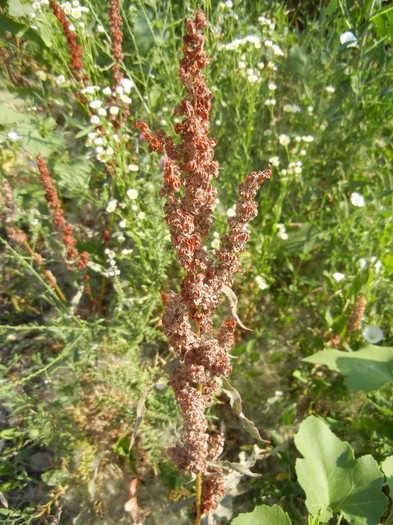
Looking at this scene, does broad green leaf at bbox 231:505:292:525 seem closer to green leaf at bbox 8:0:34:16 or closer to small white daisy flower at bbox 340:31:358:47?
small white daisy flower at bbox 340:31:358:47

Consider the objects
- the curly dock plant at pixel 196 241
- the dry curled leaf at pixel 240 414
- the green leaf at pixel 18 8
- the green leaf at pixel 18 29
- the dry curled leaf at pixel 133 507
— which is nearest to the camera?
the curly dock plant at pixel 196 241

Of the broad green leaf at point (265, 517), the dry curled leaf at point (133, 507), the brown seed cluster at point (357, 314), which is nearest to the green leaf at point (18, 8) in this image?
the brown seed cluster at point (357, 314)

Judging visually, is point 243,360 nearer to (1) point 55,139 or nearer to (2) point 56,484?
(2) point 56,484

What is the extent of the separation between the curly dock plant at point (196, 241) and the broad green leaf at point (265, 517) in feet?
0.74

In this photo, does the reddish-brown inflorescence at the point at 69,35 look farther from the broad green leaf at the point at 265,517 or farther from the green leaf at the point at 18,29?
the broad green leaf at the point at 265,517

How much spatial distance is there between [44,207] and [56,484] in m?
1.69

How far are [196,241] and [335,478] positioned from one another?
1268 millimetres

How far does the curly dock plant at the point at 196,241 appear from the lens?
41.5 inches

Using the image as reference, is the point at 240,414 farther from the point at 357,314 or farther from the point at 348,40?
the point at 348,40

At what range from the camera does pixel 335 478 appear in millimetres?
1682

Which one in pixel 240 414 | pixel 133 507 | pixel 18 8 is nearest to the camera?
pixel 240 414

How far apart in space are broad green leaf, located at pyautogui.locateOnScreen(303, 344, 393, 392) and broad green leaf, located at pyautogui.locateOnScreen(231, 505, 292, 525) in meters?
0.76

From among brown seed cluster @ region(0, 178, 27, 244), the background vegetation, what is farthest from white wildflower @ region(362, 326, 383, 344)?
brown seed cluster @ region(0, 178, 27, 244)

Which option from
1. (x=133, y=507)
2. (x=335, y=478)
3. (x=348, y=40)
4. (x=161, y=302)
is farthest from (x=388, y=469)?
(x=348, y=40)
